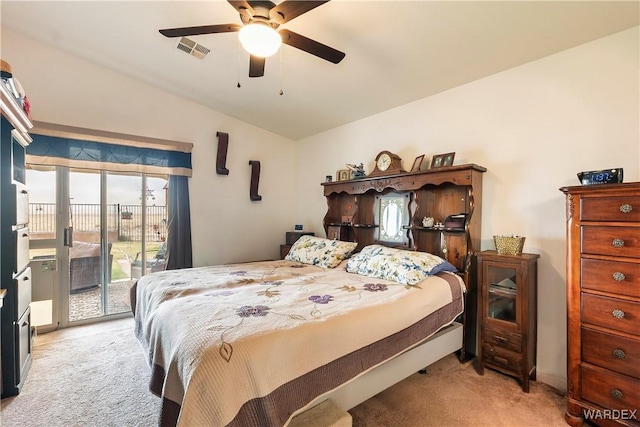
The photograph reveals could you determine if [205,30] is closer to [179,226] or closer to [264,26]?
[264,26]

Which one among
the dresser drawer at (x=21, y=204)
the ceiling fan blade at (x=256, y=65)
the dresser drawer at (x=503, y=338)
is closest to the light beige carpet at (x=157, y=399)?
the dresser drawer at (x=503, y=338)

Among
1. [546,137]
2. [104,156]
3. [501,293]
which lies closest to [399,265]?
[501,293]

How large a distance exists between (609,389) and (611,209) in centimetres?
104

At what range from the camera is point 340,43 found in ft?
7.89

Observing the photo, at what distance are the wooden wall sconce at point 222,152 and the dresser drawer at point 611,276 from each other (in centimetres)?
391

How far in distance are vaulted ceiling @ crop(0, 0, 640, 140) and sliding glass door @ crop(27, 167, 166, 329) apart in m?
1.39

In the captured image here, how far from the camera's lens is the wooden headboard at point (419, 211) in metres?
2.58

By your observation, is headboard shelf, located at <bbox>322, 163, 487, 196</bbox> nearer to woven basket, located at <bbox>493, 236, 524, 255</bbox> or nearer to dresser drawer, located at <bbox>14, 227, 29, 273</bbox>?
woven basket, located at <bbox>493, 236, 524, 255</bbox>

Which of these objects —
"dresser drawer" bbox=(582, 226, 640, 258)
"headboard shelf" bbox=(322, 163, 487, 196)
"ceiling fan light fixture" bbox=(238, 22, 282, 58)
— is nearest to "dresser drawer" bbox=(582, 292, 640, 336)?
"dresser drawer" bbox=(582, 226, 640, 258)

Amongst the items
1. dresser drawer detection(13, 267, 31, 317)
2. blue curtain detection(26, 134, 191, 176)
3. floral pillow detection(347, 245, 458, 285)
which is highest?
blue curtain detection(26, 134, 191, 176)

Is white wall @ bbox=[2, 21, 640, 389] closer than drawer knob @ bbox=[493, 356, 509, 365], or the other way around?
white wall @ bbox=[2, 21, 640, 389]

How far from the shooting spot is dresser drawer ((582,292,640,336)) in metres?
1.57

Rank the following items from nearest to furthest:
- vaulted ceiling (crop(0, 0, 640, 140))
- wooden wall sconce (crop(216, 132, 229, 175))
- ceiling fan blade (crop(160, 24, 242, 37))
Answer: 1. ceiling fan blade (crop(160, 24, 242, 37))
2. vaulted ceiling (crop(0, 0, 640, 140))
3. wooden wall sconce (crop(216, 132, 229, 175))

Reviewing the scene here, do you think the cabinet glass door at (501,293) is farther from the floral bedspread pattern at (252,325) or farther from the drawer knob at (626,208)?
the drawer knob at (626,208)
